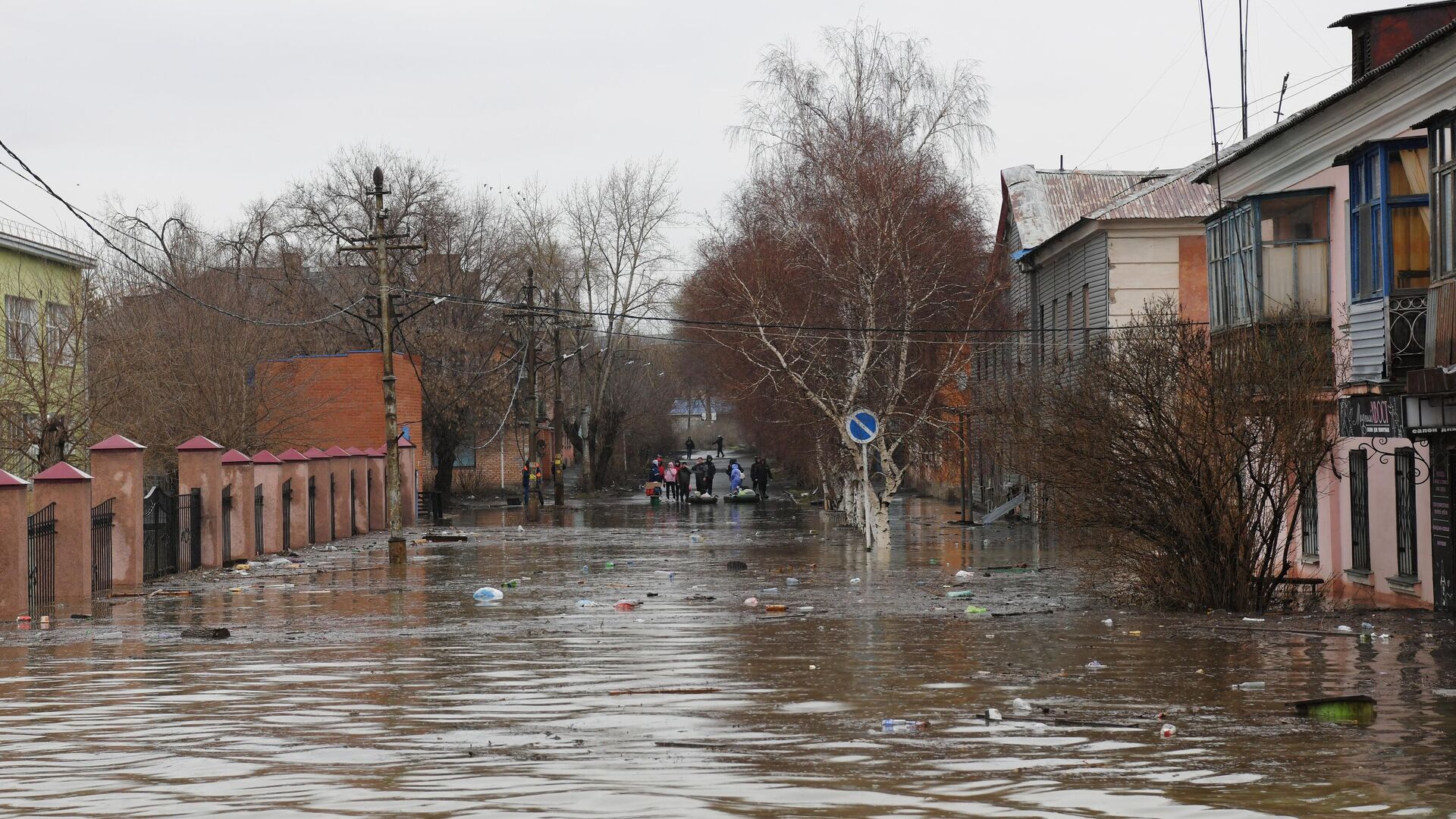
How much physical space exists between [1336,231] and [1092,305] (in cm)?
1695

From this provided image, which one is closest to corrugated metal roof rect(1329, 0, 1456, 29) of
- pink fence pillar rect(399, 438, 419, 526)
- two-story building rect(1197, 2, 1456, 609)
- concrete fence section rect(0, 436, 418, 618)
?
two-story building rect(1197, 2, 1456, 609)

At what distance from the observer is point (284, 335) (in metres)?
53.9

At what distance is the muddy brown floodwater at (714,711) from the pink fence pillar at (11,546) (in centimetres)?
77

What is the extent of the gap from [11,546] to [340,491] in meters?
19.5

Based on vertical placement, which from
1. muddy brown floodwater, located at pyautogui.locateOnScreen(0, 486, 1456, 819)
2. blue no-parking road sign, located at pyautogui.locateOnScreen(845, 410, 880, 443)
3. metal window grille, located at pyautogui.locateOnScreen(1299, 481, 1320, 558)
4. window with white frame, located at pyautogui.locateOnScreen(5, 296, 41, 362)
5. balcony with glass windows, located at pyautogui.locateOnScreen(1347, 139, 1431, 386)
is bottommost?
muddy brown floodwater, located at pyautogui.locateOnScreen(0, 486, 1456, 819)

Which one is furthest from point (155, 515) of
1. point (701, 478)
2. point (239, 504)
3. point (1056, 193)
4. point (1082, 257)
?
point (701, 478)

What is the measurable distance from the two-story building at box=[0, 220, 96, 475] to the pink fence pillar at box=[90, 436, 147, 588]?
1048 centimetres

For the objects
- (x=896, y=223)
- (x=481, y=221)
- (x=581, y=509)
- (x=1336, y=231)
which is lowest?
(x=581, y=509)

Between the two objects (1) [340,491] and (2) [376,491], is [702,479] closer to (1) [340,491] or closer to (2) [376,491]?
(2) [376,491]

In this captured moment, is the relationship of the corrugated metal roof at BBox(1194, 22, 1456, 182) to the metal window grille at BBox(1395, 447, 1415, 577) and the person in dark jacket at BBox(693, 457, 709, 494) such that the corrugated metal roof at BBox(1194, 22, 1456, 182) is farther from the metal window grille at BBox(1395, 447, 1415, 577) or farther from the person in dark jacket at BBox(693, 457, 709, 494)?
the person in dark jacket at BBox(693, 457, 709, 494)

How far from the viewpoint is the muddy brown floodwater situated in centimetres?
707

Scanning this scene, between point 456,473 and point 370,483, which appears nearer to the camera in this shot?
point 370,483

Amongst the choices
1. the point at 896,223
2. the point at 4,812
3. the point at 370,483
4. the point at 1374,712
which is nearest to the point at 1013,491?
the point at 896,223

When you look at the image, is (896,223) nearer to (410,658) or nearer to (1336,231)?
(1336,231)
